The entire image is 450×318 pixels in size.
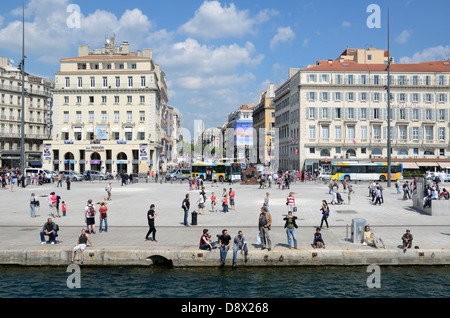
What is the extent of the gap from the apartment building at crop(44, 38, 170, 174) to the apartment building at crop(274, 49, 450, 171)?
2793 centimetres

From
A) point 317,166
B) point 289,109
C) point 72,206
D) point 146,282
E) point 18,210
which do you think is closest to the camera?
point 146,282

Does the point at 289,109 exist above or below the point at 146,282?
above

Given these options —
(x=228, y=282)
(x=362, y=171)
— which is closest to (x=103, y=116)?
(x=362, y=171)

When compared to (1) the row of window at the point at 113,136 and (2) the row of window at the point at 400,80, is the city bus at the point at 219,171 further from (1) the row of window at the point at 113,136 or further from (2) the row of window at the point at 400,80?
(2) the row of window at the point at 400,80

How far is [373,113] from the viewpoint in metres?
70.9

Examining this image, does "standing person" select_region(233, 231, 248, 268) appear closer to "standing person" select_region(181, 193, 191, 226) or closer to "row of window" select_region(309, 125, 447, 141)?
"standing person" select_region(181, 193, 191, 226)

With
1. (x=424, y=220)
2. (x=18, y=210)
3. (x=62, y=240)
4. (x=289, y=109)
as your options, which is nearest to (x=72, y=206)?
(x=18, y=210)

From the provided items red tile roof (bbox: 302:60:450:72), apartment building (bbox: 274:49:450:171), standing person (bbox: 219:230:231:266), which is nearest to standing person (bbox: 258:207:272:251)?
standing person (bbox: 219:230:231:266)

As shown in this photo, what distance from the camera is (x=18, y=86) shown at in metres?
85.0

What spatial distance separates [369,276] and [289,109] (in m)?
69.7

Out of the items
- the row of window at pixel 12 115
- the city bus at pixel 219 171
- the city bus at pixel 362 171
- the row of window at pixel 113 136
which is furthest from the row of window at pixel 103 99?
the city bus at pixel 362 171

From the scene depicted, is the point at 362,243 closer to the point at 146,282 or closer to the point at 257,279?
the point at 257,279

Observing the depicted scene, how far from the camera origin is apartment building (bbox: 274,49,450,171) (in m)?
70.6
